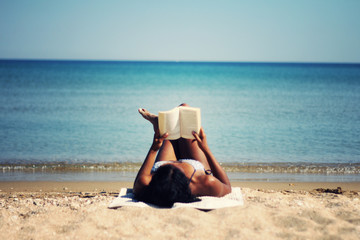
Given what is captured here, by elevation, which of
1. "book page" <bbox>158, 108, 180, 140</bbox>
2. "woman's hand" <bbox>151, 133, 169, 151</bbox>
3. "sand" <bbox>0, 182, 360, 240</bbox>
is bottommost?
"sand" <bbox>0, 182, 360, 240</bbox>

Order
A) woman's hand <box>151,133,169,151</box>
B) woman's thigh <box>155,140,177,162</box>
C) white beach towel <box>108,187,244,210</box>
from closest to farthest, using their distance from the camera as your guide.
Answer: white beach towel <box>108,187,244,210</box>, woman's hand <box>151,133,169,151</box>, woman's thigh <box>155,140,177,162</box>

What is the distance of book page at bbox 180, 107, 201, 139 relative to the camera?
450 centimetres

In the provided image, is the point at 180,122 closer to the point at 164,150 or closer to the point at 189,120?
the point at 189,120

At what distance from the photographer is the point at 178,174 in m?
4.18

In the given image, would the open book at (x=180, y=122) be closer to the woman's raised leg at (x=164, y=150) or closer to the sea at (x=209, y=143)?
the woman's raised leg at (x=164, y=150)

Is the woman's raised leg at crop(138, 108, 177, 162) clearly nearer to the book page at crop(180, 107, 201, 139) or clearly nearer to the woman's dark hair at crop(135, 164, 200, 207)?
the book page at crop(180, 107, 201, 139)

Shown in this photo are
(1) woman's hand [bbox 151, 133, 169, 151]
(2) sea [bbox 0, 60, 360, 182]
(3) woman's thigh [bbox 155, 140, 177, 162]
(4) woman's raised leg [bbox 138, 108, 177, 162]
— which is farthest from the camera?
(2) sea [bbox 0, 60, 360, 182]

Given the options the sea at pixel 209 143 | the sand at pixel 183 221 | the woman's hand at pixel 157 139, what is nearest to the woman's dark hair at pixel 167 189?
the sand at pixel 183 221

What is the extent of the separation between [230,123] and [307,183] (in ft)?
23.5

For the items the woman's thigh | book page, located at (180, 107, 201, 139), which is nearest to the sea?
the woman's thigh

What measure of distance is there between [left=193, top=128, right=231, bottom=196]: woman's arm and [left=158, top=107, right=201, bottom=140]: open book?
11cm

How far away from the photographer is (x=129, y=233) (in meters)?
3.85

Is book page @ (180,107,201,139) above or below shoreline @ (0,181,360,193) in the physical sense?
above

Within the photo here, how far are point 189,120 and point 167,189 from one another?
0.88 meters
